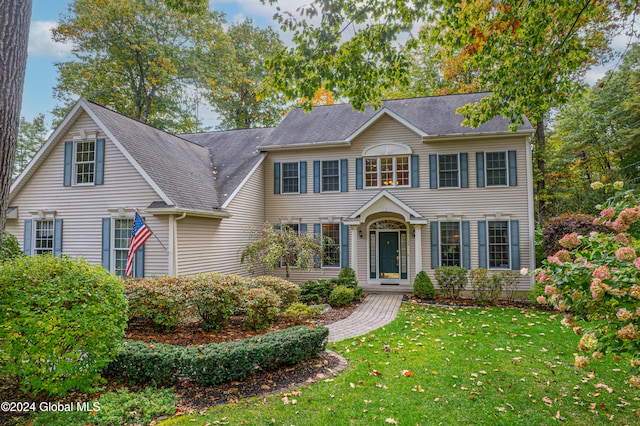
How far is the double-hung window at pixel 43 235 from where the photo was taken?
11.5 metres

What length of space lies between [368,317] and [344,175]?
21.7 ft

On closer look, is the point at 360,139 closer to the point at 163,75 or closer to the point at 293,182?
the point at 293,182

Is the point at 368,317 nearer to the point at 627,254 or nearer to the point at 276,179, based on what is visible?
the point at 627,254

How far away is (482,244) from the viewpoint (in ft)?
41.7

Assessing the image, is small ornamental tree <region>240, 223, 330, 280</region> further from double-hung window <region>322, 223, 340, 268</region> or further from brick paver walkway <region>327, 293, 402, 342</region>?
brick paver walkway <region>327, 293, 402, 342</region>

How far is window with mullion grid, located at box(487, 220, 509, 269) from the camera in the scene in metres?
12.6

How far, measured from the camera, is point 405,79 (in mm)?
6660

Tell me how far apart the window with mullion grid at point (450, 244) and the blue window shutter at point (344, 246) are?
3594mm

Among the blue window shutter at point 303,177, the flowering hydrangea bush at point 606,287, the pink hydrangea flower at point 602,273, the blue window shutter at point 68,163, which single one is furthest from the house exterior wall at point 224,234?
the pink hydrangea flower at point 602,273

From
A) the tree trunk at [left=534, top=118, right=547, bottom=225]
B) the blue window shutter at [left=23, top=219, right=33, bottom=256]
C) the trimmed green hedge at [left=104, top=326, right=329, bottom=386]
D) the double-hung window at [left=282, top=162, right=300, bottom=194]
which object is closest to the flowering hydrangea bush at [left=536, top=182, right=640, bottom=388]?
the trimmed green hedge at [left=104, top=326, right=329, bottom=386]

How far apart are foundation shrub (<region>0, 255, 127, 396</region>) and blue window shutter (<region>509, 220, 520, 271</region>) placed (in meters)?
12.2

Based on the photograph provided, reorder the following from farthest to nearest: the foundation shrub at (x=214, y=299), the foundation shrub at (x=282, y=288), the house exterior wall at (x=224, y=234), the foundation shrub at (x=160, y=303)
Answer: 1. the house exterior wall at (x=224, y=234)
2. the foundation shrub at (x=282, y=288)
3. the foundation shrub at (x=214, y=299)
4. the foundation shrub at (x=160, y=303)

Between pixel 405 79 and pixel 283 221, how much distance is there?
920 centimetres

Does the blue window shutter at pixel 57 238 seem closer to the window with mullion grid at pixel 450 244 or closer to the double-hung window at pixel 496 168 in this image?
the window with mullion grid at pixel 450 244
